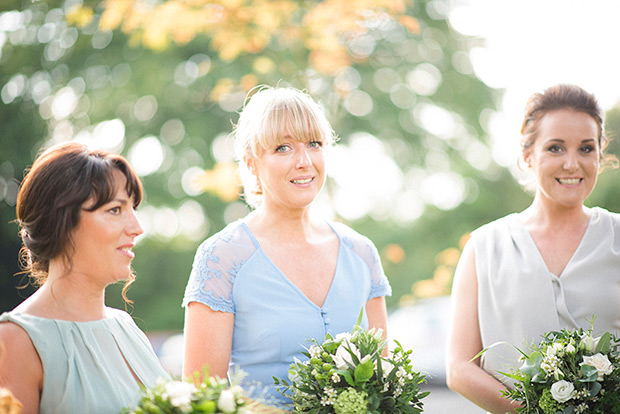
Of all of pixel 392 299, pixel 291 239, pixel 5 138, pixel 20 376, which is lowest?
pixel 392 299

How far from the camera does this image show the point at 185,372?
125 inches

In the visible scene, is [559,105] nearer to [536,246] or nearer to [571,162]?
[571,162]

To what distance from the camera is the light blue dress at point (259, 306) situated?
3221 millimetres

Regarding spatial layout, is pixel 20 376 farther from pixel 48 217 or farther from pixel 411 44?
pixel 411 44

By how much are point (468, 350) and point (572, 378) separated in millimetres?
739

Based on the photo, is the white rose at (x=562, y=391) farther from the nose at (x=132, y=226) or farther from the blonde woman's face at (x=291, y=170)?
the nose at (x=132, y=226)

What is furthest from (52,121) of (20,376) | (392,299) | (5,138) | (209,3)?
(20,376)

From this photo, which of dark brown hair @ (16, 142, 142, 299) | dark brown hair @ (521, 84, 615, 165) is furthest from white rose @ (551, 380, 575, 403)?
dark brown hair @ (16, 142, 142, 299)

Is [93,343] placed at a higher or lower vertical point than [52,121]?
lower

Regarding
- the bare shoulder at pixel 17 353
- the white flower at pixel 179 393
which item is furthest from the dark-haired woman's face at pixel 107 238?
the white flower at pixel 179 393

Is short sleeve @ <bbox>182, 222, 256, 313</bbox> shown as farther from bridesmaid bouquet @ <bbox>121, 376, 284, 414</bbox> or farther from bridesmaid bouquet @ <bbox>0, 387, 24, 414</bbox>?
bridesmaid bouquet @ <bbox>0, 387, 24, 414</bbox>

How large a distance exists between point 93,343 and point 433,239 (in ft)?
26.5

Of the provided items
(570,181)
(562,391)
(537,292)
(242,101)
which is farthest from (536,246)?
(242,101)

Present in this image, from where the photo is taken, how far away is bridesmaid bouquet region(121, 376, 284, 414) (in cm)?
224
